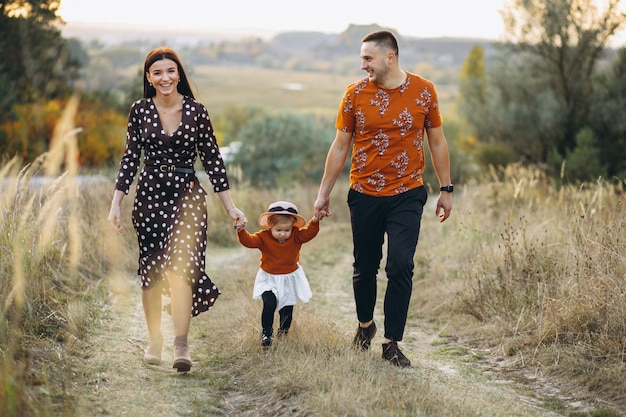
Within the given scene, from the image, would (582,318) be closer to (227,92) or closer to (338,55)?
(227,92)

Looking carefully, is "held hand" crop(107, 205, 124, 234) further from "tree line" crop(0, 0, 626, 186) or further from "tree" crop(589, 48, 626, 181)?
"tree" crop(589, 48, 626, 181)

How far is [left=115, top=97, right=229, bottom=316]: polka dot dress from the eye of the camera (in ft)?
15.4

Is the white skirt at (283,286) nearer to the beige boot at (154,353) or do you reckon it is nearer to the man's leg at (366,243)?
the man's leg at (366,243)

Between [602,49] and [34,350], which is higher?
[602,49]

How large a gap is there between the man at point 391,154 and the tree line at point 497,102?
10.6m

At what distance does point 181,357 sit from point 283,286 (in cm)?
84

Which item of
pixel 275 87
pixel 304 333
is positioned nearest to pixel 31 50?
pixel 304 333

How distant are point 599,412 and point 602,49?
22.5 m

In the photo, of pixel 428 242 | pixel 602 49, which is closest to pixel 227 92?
pixel 602 49

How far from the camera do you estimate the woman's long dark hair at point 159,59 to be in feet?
15.5

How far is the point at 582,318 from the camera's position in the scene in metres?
5.20

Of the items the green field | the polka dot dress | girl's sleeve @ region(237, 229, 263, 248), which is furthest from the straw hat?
the green field

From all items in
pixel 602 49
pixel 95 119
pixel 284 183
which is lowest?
pixel 284 183

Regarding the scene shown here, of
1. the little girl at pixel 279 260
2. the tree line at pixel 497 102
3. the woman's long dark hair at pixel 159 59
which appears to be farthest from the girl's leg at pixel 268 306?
the tree line at pixel 497 102
